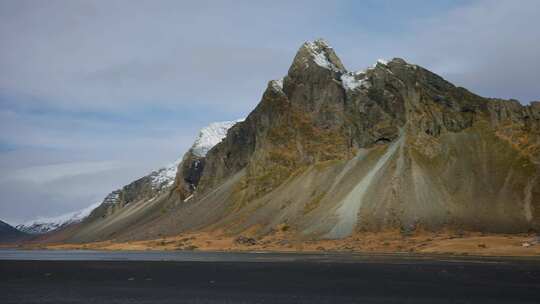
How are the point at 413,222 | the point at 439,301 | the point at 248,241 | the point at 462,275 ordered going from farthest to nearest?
the point at 248,241, the point at 413,222, the point at 462,275, the point at 439,301

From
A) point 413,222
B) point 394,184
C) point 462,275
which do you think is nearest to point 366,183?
point 394,184

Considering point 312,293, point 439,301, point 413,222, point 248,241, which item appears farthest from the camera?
point 248,241

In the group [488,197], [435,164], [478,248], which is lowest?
[478,248]

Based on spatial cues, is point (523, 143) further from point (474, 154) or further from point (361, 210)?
point (361, 210)

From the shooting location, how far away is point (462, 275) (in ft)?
247

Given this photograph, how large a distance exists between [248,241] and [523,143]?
91843mm

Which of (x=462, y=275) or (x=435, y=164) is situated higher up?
(x=435, y=164)

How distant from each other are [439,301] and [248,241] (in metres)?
150

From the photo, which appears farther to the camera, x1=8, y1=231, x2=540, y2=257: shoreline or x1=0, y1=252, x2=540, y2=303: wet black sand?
x1=8, y1=231, x2=540, y2=257: shoreline

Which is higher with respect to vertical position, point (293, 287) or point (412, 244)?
point (293, 287)

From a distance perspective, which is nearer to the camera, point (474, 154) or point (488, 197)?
point (488, 197)

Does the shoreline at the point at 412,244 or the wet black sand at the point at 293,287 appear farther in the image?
the shoreline at the point at 412,244

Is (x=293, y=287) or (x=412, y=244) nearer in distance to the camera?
(x=293, y=287)

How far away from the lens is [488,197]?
564 feet
